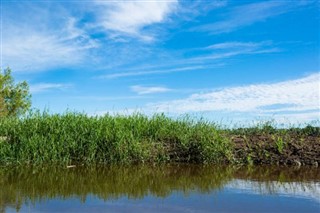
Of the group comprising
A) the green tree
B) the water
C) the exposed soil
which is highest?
the green tree

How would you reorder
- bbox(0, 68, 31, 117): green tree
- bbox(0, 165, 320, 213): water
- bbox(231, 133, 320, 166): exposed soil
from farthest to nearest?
bbox(0, 68, 31, 117): green tree
bbox(231, 133, 320, 166): exposed soil
bbox(0, 165, 320, 213): water

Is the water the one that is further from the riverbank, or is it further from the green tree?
the green tree

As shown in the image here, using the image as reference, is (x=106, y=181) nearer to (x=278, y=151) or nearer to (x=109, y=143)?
(x=109, y=143)

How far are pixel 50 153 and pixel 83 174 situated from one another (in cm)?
210

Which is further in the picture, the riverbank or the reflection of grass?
the riverbank

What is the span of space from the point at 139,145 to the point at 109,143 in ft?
2.55

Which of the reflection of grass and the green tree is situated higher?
the green tree

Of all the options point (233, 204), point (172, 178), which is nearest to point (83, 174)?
point (172, 178)

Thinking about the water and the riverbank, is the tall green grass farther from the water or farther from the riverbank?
the water

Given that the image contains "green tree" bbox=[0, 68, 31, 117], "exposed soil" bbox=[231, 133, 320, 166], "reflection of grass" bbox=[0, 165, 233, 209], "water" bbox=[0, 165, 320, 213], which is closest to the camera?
"water" bbox=[0, 165, 320, 213]

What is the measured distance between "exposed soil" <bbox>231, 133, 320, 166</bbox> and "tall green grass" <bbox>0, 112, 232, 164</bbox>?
1.35 ft

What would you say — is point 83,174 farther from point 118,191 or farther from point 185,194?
point 185,194

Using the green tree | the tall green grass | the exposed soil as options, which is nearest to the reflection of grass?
the tall green grass

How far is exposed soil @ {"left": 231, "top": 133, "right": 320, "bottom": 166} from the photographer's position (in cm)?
995
